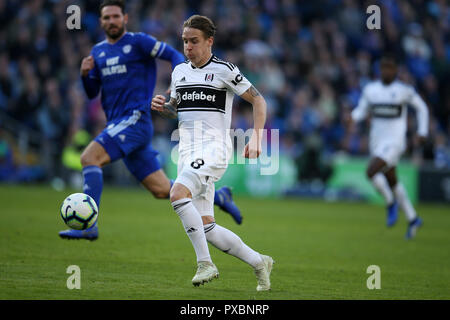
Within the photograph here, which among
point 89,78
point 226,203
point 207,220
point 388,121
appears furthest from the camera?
point 388,121

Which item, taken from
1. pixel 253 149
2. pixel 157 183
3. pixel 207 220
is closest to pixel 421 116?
pixel 157 183

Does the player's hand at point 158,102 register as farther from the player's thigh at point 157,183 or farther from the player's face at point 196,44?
the player's thigh at point 157,183

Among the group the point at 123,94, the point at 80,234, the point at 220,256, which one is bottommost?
the point at 220,256

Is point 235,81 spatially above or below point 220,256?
above

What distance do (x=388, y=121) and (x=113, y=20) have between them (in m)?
6.18

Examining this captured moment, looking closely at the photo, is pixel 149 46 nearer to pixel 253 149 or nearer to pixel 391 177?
pixel 253 149

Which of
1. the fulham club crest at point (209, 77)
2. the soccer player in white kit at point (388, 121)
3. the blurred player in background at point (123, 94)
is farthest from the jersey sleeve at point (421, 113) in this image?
the fulham club crest at point (209, 77)

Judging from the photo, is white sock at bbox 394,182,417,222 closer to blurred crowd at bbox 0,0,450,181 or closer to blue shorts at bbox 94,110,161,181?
blue shorts at bbox 94,110,161,181

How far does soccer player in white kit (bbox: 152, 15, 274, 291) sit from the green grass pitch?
41 centimetres

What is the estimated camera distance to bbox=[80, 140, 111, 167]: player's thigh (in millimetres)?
8828

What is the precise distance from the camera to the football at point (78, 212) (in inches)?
309

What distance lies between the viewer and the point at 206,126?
268 inches

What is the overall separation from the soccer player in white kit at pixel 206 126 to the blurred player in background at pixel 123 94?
79.7 inches
